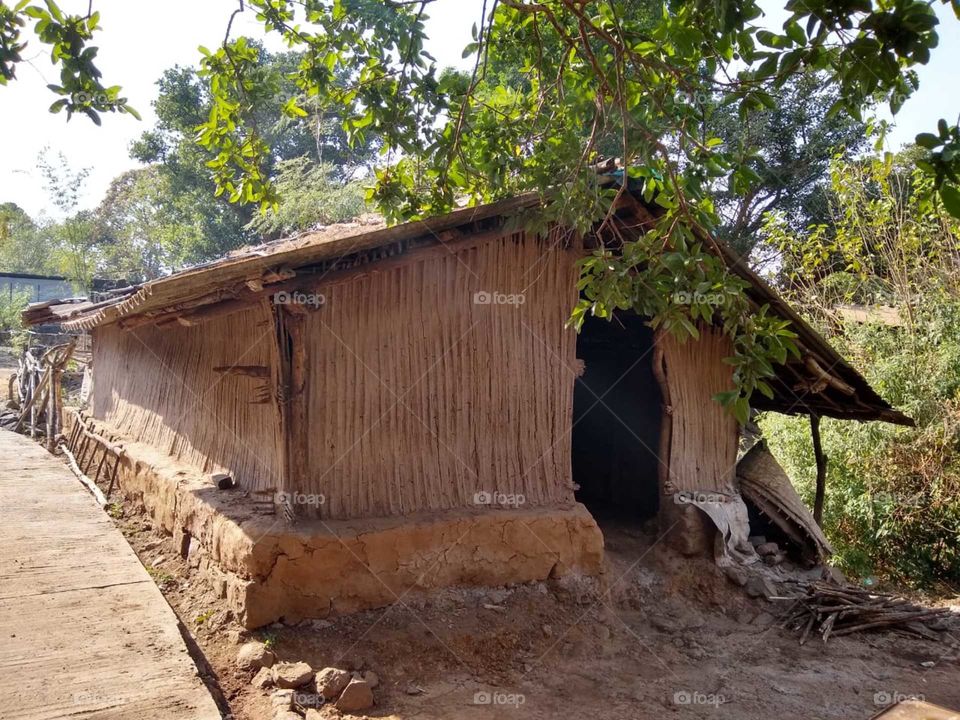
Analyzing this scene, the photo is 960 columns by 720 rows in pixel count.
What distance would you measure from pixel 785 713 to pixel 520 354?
10.6 ft

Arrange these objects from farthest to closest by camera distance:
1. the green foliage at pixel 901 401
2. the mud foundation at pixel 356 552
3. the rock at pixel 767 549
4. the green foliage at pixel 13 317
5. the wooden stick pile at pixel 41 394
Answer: the green foliage at pixel 13 317 < the wooden stick pile at pixel 41 394 < the green foliage at pixel 901 401 < the rock at pixel 767 549 < the mud foundation at pixel 356 552

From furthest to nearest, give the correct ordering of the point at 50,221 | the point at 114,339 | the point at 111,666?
the point at 50,221
the point at 114,339
the point at 111,666

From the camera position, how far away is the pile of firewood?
6.31 meters

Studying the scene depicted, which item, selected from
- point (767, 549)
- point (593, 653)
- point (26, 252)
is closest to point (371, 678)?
point (593, 653)

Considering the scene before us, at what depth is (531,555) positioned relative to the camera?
5926 millimetres

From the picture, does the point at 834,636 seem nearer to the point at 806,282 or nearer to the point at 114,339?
the point at 806,282

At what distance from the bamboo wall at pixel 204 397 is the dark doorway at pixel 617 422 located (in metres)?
3.71

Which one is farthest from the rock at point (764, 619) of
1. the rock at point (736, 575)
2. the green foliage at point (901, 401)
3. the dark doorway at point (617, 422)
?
the green foliage at point (901, 401)

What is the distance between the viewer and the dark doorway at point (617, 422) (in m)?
8.38

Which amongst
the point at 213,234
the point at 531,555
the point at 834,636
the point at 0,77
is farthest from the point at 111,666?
the point at 213,234

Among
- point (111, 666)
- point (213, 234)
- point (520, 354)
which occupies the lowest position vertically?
point (111, 666)

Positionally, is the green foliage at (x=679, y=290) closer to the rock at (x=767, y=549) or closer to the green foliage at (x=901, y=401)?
the rock at (x=767, y=549)

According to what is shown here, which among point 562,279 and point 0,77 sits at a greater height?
point 0,77

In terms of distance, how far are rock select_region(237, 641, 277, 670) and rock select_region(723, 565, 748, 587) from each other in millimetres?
4155
